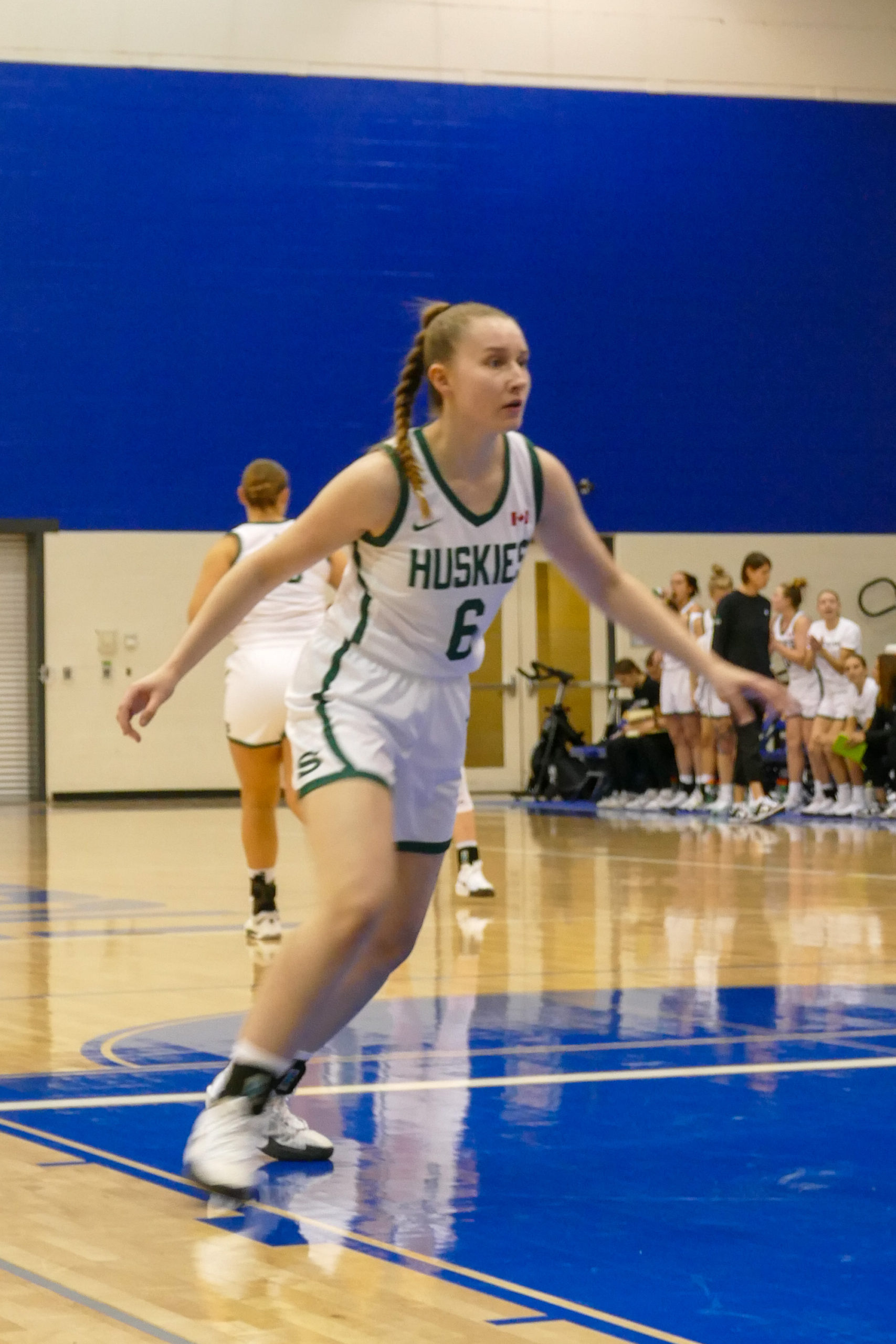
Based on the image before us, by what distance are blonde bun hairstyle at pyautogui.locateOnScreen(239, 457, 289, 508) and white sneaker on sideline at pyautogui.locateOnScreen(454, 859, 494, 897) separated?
2.52 m

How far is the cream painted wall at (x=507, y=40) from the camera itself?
19.3m

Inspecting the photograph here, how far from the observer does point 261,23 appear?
19.7 meters

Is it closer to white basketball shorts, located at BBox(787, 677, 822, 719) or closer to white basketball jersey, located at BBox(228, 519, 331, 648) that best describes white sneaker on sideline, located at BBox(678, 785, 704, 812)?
white basketball shorts, located at BBox(787, 677, 822, 719)

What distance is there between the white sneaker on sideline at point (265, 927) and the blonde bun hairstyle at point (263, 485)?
153cm

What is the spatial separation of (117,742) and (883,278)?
9.53m

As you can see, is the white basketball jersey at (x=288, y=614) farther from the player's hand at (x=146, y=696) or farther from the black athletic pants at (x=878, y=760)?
the black athletic pants at (x=878, y=760)

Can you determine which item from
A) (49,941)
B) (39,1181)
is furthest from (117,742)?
(39,1181)

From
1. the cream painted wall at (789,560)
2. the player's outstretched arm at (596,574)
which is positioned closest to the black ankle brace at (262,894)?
the player's outstretched arm at (596,574)

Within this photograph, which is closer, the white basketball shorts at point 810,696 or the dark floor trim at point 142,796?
the white basketball shorts at point 810,696

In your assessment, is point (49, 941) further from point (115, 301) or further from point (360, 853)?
point (115, 301)

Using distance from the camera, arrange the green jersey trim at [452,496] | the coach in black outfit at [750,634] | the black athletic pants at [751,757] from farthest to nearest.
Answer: the black athletic pants at [751,757], the coach in black outfit at [750,634], the green jersey trim at [452,496]

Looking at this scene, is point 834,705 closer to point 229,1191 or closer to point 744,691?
point 744,691

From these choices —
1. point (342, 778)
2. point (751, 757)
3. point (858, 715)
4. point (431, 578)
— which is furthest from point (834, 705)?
point (342, 778)

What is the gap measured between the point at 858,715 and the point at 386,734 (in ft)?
39.8
